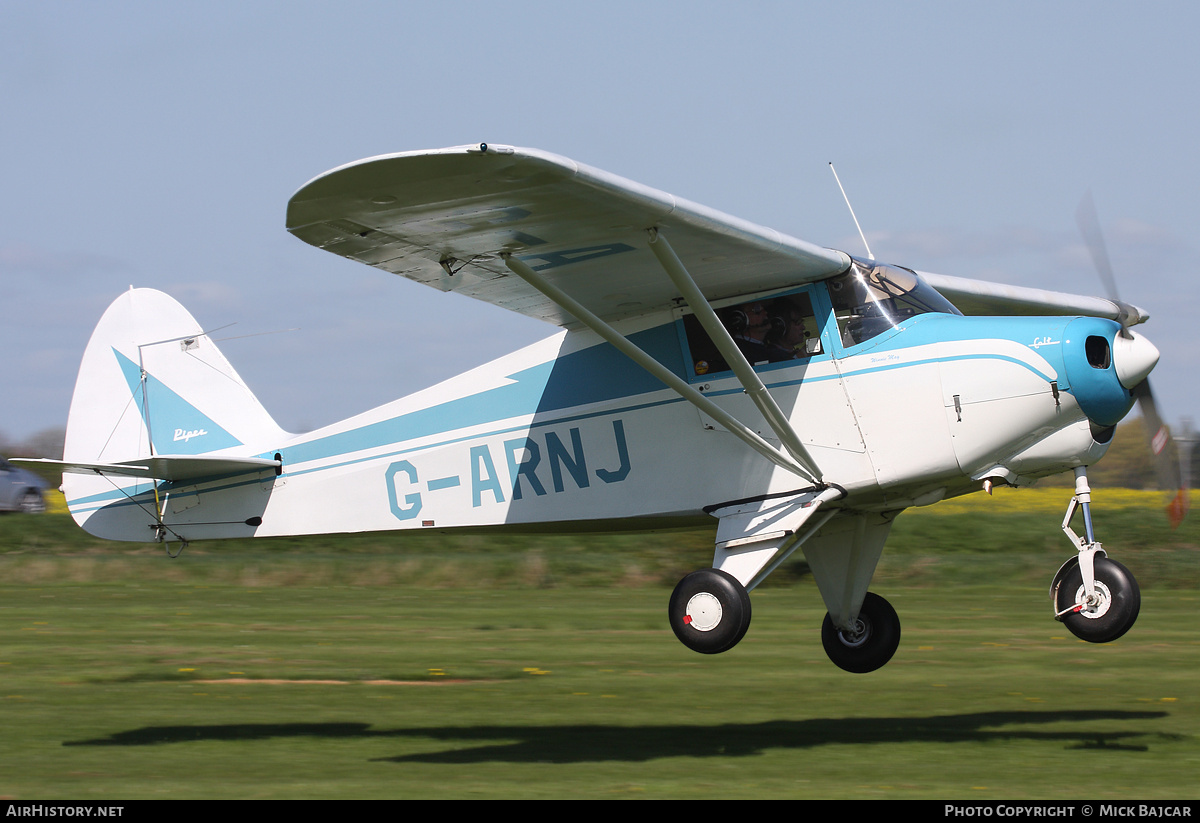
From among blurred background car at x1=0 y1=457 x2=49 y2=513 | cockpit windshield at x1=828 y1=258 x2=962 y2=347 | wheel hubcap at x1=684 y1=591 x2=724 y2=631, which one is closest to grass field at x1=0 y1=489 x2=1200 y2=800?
wheel hubcap at x1=684 y1=591 x2=724 y2=631

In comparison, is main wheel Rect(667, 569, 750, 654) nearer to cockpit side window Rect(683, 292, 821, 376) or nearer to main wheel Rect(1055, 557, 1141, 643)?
cockpit side window Rect(683, 292, 821, 376)

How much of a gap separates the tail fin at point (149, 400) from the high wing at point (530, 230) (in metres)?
3.67

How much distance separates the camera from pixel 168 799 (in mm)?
7625

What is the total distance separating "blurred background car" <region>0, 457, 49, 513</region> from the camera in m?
33.3

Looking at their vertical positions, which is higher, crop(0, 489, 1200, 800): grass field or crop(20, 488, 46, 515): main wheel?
crop(20, 488, 46, 515): main wheel

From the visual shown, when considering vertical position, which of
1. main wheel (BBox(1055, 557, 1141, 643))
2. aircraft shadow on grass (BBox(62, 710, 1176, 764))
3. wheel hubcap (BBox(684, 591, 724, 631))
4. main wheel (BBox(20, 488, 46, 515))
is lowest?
aircraft shadow on grass (BBox(62, 710, 1176, 764))

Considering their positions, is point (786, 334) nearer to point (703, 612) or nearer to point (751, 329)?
point (751, 329)

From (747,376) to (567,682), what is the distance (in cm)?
600

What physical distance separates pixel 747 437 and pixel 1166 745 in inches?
156

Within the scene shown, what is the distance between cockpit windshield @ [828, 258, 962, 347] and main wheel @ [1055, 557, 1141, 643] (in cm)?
210

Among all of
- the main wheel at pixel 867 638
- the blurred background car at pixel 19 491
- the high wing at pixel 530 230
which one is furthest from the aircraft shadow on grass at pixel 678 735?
the blurred background car at pixel 19 491

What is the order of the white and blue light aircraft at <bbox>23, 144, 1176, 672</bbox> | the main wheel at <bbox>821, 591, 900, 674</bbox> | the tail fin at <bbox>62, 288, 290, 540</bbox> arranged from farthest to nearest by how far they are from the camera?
1. the tail fin at <bbox>62, 288, 290, 540</bbox>
2. the main wheel at <bbox>821, 591, 900, 674</bbox>
3. the white and blue light aircraft at <bbox>23, 144, 1176, 672</bbox>

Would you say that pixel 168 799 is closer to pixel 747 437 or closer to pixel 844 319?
pixel 747 437
